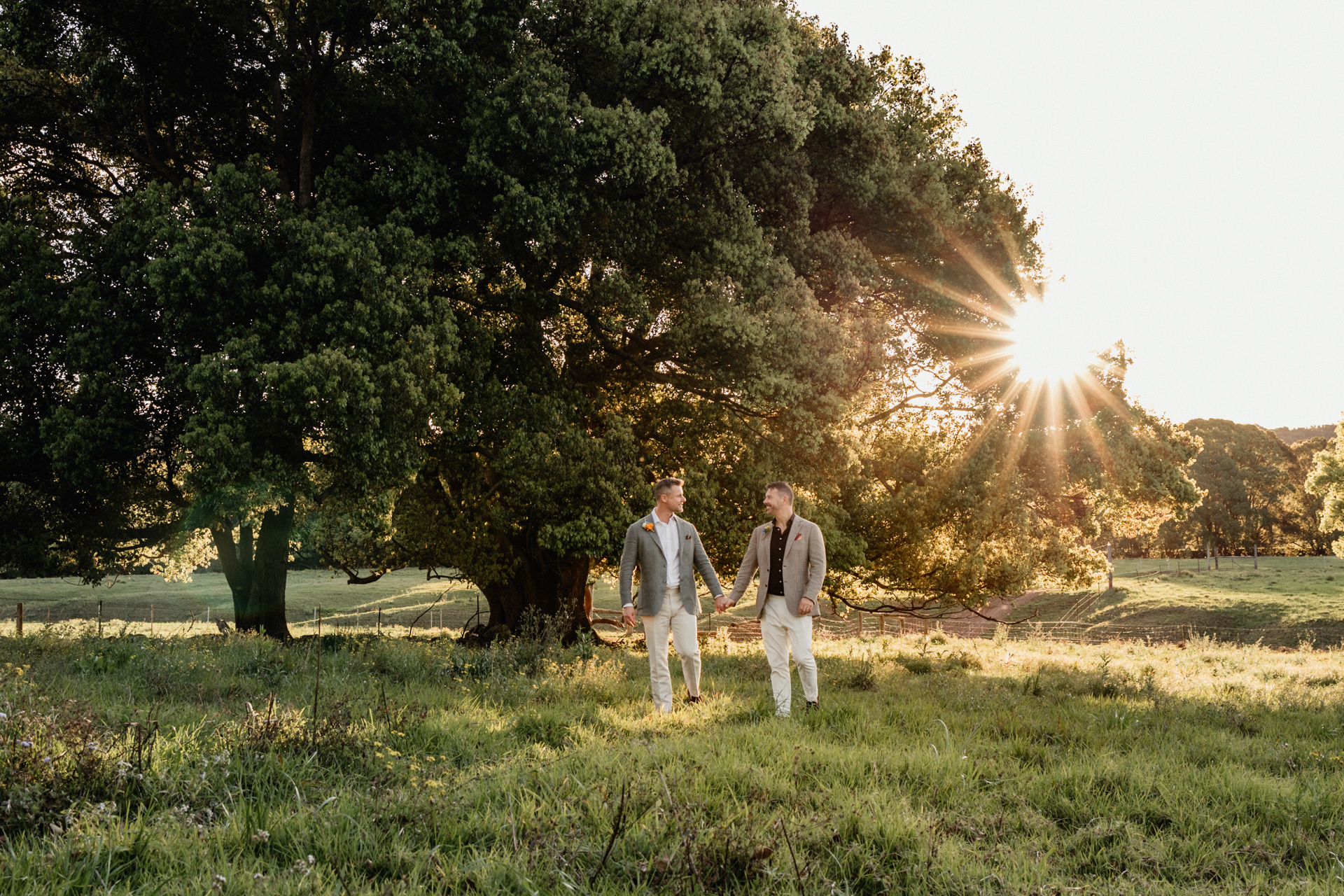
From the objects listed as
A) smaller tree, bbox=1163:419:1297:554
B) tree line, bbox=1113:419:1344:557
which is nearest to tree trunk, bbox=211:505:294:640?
tree line, bbox=1113:419:1344:557

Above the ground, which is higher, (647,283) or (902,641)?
(647,283)

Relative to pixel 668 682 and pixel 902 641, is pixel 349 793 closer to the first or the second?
pixel 668 682

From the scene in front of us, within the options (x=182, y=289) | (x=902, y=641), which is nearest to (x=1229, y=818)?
(x=182, y=289)

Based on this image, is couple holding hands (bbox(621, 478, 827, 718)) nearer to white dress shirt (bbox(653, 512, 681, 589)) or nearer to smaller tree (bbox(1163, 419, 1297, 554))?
white dress shirt (bbox(653, 512, 681, 589))

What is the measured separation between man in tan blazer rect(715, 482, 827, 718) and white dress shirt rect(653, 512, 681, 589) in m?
0.52

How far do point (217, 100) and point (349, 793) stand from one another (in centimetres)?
1344

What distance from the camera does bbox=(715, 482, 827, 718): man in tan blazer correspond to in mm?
7832

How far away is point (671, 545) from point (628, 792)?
158 inches

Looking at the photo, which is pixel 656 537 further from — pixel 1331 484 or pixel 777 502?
pixel 1331 484

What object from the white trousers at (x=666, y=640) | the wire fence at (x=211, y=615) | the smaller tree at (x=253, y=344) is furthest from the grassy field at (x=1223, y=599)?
the smaller tree at (x=253, y=344)

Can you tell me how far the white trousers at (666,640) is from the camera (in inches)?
304

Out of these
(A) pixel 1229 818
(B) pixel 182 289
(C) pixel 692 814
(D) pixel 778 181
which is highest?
(D) pixel 778 181

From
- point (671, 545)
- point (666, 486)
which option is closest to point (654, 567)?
point (671, 545)

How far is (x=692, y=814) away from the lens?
4094mm
